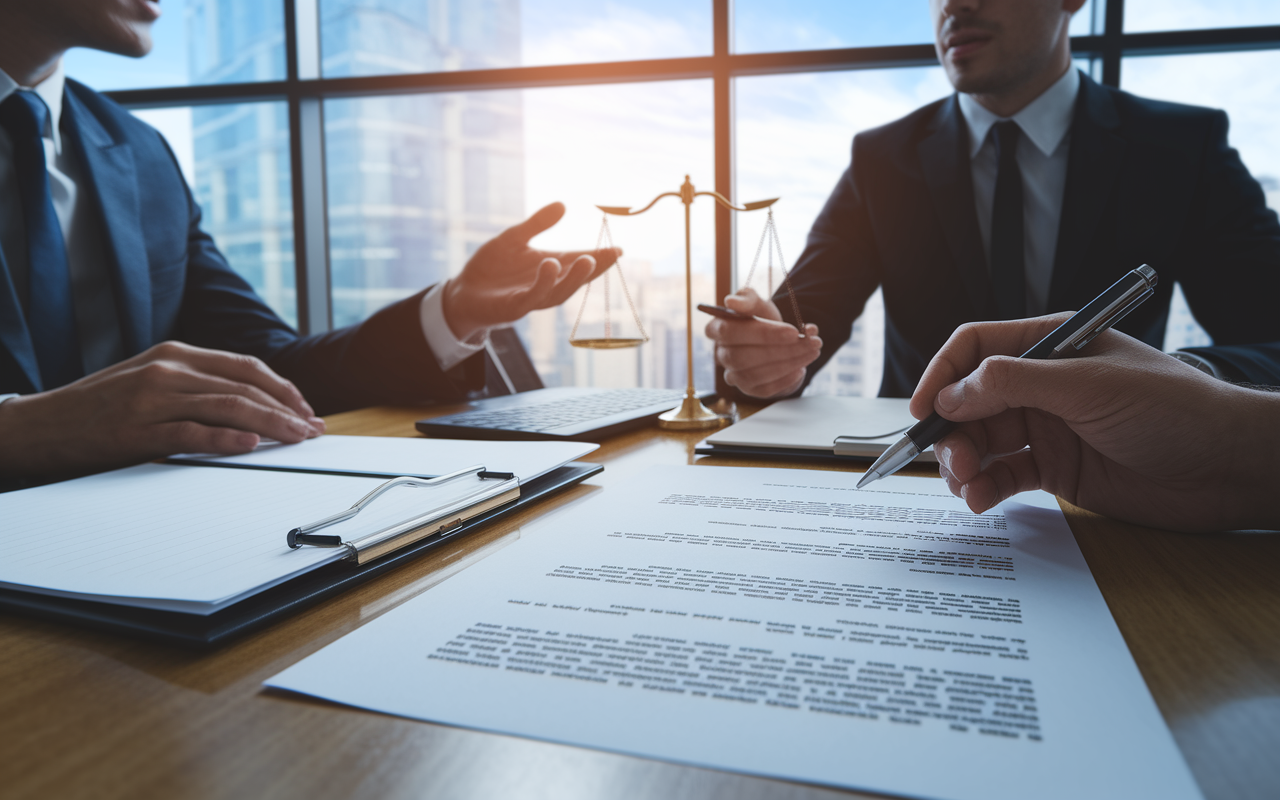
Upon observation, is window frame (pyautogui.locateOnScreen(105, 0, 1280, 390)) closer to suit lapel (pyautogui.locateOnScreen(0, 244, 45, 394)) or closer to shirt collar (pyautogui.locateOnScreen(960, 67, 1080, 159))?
shirt collar (pyautogui.locateOnScreen(960, 67, 1080, 159))

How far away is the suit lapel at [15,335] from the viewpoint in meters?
1.13

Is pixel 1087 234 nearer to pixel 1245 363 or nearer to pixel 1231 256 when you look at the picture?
pixel 1231 256

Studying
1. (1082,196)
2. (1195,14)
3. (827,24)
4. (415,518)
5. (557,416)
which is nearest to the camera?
(415,518)

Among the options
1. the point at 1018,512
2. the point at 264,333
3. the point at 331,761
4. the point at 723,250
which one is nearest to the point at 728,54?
the point at 723,250

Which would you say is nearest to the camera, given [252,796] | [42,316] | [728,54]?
[252,796]

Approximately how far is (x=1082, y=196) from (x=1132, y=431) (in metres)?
1.33

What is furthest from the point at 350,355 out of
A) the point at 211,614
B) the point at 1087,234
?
the point at 1087,234

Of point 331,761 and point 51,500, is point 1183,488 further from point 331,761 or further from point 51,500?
point 51,500

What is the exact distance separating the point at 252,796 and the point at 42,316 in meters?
1.43

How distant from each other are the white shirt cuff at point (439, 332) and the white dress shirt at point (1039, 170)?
1268 millimetres

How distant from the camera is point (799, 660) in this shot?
0.33m

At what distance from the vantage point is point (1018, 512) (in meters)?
0.59

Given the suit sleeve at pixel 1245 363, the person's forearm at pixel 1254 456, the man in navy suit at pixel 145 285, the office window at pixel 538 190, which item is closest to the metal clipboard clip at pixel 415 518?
the man in navy suit at pixel 145 285

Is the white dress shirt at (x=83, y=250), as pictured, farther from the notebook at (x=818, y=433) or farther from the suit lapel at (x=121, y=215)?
the notebook at (x=818, y=433)
